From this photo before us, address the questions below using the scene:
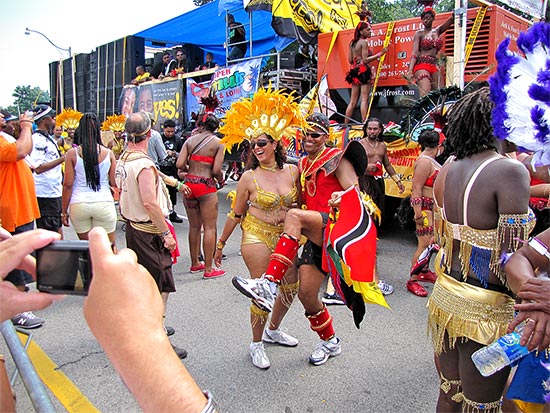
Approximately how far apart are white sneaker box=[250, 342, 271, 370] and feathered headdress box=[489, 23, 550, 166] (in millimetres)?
2389

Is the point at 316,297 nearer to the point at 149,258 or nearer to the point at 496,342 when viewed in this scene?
the point at 149,258

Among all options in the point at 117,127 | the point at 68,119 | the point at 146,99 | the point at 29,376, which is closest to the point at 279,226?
the point at 29,376

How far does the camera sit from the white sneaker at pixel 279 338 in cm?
378

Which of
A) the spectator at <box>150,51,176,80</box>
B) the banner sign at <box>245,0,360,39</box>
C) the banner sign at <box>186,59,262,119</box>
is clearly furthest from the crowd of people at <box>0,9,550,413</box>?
the spectator at <box>150,51,176,80</box>

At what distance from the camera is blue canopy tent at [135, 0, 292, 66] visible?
47.4 ft

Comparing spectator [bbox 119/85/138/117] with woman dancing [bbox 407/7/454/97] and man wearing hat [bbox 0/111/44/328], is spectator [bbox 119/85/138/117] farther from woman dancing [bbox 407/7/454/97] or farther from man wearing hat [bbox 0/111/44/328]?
man wearing hat [bbox 0/111/44/328]

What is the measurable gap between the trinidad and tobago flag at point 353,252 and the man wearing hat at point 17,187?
2.92 metres

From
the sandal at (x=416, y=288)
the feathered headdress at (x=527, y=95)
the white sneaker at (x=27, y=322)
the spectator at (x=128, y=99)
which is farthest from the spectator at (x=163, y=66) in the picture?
the feathered headdress at (x=527, y=95)

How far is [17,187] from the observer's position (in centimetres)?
419

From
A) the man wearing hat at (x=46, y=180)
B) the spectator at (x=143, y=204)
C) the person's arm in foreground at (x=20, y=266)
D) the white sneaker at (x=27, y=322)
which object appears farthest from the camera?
the man wearing hat at (x=46, y=180)

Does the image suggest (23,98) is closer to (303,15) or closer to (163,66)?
(163,66)

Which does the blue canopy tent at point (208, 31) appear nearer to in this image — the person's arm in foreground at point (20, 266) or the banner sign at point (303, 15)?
the banner sign at point (303, 15)

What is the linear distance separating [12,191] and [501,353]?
417cm

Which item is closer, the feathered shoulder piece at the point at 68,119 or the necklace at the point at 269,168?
the necklace at the point at 269,168
